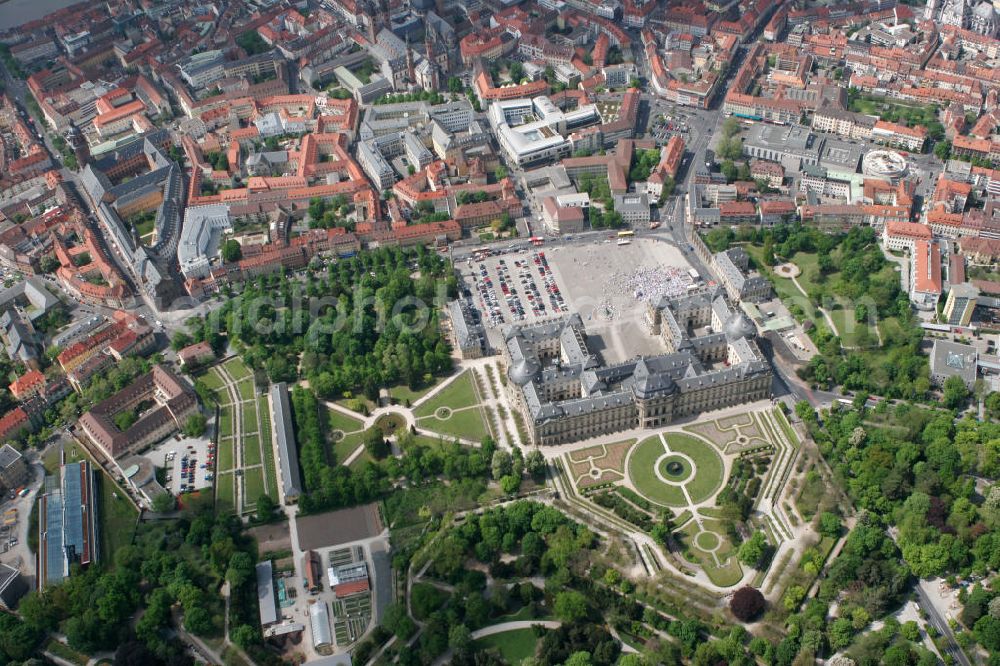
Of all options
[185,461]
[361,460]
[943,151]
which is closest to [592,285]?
[361,460]

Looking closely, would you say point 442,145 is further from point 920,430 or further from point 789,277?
point 920,430

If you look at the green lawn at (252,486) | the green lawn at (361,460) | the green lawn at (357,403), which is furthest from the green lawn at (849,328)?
the green lawn at (252,486)

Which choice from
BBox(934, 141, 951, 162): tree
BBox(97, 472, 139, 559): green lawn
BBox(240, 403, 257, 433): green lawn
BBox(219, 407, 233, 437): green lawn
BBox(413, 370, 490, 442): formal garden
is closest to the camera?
BBox(97, 472, 139, 559): green lawn

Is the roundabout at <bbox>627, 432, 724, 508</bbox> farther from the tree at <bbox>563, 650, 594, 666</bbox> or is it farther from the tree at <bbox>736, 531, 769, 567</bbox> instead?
the tree at <bbox>563, 650, 594, 666</bbox>

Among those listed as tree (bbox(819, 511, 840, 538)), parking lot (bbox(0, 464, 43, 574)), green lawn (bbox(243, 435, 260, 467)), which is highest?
parking lot (bbox(0, 464, 43, 574))

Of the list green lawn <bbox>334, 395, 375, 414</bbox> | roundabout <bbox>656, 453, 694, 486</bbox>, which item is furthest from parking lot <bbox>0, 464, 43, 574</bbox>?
roundabout <bbox>656, 453, 694, 486</bbox>

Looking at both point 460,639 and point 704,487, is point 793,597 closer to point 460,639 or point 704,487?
point 704,487
